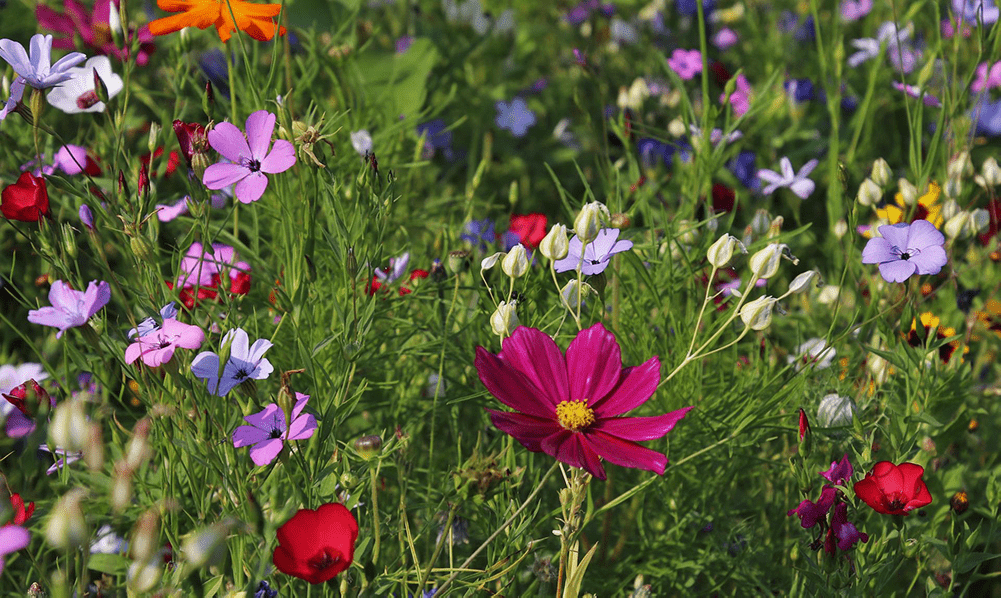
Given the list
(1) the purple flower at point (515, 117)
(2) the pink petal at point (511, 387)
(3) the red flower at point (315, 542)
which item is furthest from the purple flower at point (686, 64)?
(3) the red flower at point (315, 542)

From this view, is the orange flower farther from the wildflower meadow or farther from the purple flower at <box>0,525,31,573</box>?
the purple flower at <box>0,525,31,573</box>

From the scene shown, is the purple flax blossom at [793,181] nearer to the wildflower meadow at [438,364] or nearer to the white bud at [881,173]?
the wildflower meadow at [438,364]

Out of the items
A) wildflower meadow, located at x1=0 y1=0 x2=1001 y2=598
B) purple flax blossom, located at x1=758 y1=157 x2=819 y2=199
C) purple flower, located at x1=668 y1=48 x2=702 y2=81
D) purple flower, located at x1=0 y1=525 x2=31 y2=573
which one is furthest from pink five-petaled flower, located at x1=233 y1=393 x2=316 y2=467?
purple flower, located at x1=668 y1=48 x2=702 y2=81

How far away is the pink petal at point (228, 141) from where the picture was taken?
2.64 feet

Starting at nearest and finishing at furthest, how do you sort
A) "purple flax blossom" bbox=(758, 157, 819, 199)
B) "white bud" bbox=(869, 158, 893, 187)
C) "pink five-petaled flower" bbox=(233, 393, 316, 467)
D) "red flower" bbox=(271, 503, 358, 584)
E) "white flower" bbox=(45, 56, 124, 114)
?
"red flower" bbox=(271, 503, 358, 584)
"pink five-petaled flower" bbox=(233, 393, 316, 467)
"white flower" bbox=(45, 56, 124, 114)
"white bud" bbox=(869, 158, 893, 187)
"purple flax blossom" bbox=(758, 157, 819, 199)

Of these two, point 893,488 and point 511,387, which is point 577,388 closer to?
point 511,387

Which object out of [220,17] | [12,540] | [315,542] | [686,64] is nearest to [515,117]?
[686,64]

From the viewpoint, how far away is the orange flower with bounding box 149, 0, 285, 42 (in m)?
0.87

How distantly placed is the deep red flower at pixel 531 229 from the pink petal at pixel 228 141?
413 mm

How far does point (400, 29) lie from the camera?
2158 mm

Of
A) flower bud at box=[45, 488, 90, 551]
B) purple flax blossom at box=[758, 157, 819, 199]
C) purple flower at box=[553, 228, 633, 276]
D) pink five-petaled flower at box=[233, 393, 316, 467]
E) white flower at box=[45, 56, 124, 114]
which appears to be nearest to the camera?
flower bud at box=[45, 488, 90, 551]

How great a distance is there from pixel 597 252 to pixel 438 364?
30 centimetres

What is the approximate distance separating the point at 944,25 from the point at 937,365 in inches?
55.6

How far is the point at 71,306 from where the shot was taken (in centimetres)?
80
